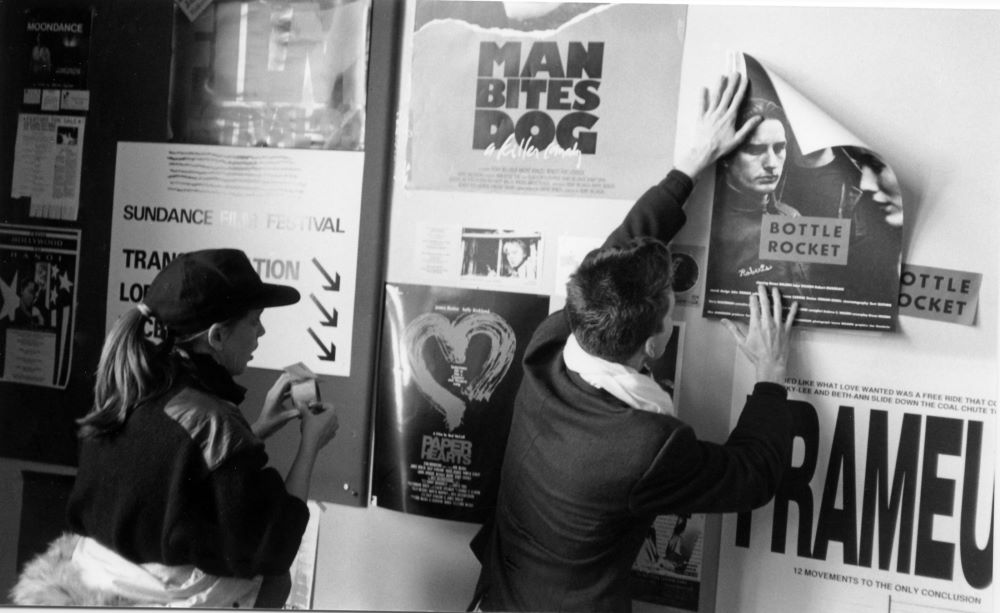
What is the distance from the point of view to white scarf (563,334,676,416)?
141cm

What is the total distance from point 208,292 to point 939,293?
4.19ft

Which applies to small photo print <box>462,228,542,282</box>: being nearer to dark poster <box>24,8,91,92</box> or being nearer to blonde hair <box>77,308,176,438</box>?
blonde hair <box>77,308,176,438</box>

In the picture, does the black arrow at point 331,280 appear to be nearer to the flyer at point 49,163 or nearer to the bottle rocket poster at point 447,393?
the bottle rocket poster at point 447,393

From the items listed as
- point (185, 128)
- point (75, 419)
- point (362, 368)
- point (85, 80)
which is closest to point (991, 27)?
point (362, 368)

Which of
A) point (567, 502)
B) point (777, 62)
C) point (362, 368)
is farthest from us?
point (362, 368)

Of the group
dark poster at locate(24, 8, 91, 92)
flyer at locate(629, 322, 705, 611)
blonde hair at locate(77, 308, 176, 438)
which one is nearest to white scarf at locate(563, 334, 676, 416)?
flyer at locate(629, 322, 705, 611)

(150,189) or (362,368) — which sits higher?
(150,189)

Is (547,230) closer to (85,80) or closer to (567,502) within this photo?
(567,502)

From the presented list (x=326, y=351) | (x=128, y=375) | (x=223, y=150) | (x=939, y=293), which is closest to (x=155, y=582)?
(x=128, y=375)

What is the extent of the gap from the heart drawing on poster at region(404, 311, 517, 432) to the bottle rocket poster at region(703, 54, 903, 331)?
398mm

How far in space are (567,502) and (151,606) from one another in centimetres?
80

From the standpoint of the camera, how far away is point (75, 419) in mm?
1784

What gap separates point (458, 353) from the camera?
1655 millimetres

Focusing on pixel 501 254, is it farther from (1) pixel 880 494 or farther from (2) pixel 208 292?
(1) pixel 880 494
